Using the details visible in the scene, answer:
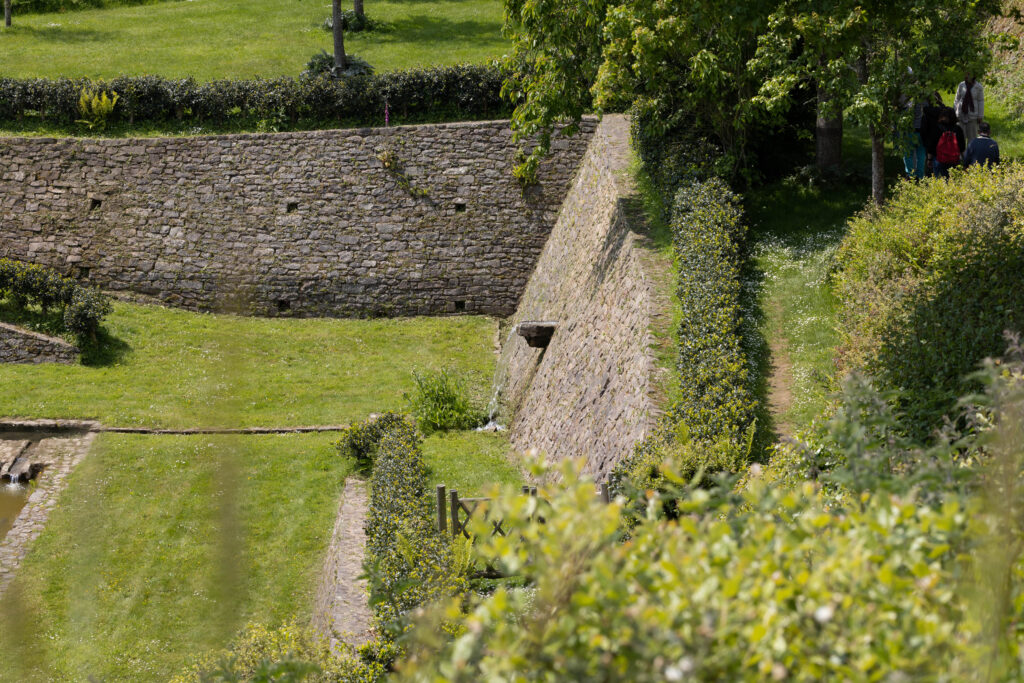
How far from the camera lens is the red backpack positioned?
46.4 ft

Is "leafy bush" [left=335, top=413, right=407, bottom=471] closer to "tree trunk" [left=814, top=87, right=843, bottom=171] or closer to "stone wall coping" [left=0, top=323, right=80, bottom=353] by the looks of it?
"stone wall coping" [left=0, top=323, right=80, bottom=353]

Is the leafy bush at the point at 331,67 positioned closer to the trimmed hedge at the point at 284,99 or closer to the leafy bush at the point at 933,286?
the trimmed hedge at the point at 284,99

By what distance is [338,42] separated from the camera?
84.1 ft

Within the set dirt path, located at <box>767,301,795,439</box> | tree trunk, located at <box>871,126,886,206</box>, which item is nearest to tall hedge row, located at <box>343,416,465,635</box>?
dirt path, located at <box>767,301,795,439</box>

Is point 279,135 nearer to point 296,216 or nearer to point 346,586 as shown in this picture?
point 296,216

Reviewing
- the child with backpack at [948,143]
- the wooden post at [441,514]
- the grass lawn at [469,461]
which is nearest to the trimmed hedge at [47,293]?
the grass lawn at [469,461]

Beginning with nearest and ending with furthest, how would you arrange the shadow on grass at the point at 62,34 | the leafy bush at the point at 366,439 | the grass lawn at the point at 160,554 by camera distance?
the grass lawn at the point at 160,554, the leafy bush at the point at 366,439, the shadow on grass at the point at 62,34

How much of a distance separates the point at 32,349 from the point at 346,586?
35.4 ft

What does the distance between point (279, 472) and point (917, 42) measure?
11102 mm

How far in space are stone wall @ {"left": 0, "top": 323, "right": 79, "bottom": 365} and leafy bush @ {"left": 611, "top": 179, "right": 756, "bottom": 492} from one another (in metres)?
11.9

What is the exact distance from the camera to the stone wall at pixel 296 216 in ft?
70.0

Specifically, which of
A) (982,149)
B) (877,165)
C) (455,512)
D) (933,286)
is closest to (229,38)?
(877,165)

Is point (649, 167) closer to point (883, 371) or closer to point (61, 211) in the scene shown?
point (883, 371)

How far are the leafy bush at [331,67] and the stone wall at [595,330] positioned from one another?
28.1ft
